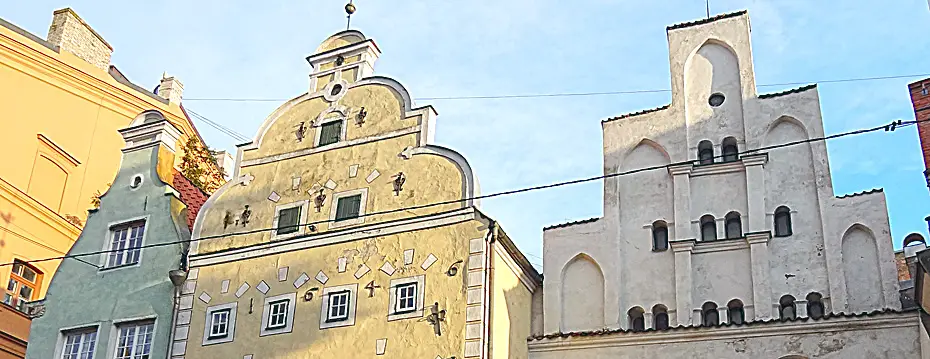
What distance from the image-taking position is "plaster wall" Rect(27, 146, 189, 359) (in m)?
20.9

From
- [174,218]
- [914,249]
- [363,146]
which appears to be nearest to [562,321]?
[363,146]

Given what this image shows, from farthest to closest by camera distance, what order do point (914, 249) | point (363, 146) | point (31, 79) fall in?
point (31, 79) < point (363, 146) < point (914, 249)

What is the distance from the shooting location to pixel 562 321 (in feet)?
66.9

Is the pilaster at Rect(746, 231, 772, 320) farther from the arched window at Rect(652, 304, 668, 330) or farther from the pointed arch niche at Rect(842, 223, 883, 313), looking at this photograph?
the arched window at Rect(652, 304, 668, 330)

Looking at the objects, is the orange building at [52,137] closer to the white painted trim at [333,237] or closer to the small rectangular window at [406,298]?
the white painted trim at [333,237]

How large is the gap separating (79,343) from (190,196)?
14.3 feet

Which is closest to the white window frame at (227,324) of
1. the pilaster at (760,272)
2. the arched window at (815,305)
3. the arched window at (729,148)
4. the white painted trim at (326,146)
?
the white painted trim at (326,146)

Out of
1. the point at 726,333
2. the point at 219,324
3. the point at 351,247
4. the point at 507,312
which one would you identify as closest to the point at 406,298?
the point at 351,247

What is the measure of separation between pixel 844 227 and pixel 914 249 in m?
1.34

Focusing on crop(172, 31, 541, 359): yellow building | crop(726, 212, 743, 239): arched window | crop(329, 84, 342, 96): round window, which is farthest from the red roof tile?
crop(726, 212, 743, 239): arched window

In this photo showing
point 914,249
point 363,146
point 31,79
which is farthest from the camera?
point 31,79

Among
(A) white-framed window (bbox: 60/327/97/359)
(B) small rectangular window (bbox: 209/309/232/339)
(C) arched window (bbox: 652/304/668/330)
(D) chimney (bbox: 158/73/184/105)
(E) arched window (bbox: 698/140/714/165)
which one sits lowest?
(A) white-framed window (bbox: 60/327/97/359)

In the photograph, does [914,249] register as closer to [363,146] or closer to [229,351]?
[363,146]

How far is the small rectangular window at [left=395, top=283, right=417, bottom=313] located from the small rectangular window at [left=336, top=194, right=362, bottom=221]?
2055mm
